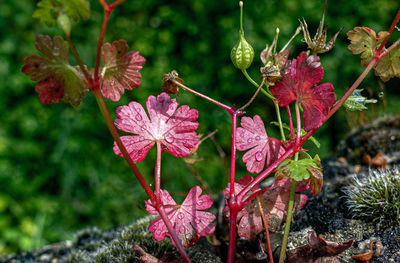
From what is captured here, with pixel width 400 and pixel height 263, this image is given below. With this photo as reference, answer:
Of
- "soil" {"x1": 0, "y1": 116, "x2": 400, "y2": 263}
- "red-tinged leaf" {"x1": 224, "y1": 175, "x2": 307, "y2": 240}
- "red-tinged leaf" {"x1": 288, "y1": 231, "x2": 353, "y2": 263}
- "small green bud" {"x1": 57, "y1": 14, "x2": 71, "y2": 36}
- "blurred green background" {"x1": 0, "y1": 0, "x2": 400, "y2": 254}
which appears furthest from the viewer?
"blurred green background" {"x1": 0, "y1": 0, "x2": 400, "y2": 254}

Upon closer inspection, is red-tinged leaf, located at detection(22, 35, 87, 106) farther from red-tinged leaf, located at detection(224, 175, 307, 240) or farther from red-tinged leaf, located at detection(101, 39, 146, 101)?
red-tinged leaf, located at detection(224, 175, 307, 240)

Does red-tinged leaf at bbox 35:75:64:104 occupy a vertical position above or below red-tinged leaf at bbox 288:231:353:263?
above

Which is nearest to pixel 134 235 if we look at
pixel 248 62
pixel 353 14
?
pixel 248 62

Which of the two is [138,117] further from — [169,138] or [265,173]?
[265,173]

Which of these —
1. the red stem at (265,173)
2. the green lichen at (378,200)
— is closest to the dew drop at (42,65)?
the red stem at (265,173)

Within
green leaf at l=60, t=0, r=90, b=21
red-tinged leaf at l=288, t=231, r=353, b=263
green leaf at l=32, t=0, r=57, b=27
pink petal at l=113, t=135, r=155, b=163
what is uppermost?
green leaf at l=32, t=0, r=57, b=27

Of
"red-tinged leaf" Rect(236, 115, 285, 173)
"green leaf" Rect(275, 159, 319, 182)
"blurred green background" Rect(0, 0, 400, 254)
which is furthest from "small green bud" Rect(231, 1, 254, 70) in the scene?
"blurred green background" Rect(0, 0, 400, 254)
